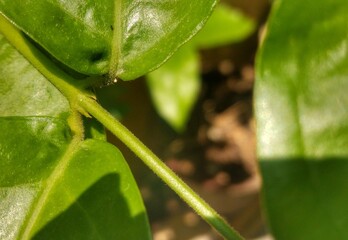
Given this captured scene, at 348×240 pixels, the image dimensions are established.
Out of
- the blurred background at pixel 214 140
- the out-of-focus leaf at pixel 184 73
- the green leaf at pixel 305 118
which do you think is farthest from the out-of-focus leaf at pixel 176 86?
the green leaf at pixel 305 118

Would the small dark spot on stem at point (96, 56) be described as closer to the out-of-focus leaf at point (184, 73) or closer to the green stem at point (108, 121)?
the green stem at point (108, 121)

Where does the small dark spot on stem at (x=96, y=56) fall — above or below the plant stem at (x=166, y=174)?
above

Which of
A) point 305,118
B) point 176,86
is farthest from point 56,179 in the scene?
point 176,86

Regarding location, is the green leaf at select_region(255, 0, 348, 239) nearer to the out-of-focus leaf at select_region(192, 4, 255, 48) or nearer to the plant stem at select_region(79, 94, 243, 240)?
the plant stem at select_region(79, 94, 243, 240)

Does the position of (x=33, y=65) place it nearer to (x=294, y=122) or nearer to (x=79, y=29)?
(x=79, y=29)

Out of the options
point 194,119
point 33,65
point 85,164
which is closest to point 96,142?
point 85,164

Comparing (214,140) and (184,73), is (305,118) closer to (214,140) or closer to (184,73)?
(184,73)
